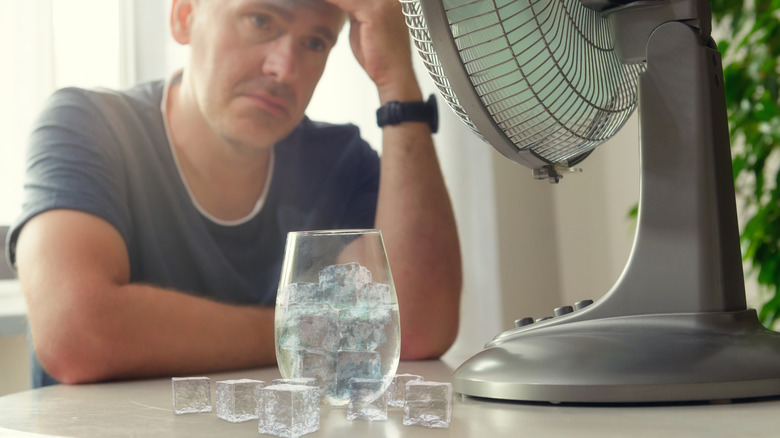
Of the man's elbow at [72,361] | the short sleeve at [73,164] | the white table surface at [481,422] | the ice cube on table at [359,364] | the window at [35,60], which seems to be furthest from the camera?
the window at [35,60]

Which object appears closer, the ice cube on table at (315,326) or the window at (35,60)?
the ice cube on table at (315,326)

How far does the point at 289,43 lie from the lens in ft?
5.03

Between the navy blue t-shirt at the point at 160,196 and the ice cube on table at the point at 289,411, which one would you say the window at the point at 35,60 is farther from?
the ice cube on table at the point at 289,411

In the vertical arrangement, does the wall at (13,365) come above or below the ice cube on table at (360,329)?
below

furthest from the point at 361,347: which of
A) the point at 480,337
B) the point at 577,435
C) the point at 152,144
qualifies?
the point at 480,337

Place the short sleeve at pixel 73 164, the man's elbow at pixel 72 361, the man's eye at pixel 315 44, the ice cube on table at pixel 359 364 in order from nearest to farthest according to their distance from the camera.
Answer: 1. the ice cube on table at pixel 359 364
2. the man's elbow at pixel 72 361
3. the short sleeve at pixel 73 164
4. the man's eye at pixel 315 44

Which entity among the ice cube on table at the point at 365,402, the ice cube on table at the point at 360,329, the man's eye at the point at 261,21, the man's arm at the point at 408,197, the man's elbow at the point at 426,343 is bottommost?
the man's elbow at the point at 426,343

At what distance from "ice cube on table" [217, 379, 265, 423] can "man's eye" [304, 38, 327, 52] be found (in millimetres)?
1056

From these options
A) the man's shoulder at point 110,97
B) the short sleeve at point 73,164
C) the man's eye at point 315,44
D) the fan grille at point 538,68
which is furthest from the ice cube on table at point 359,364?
the man's eye at point 315,44

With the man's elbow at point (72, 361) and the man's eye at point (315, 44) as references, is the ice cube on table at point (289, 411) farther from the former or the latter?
the man's eye at point (315, 44)

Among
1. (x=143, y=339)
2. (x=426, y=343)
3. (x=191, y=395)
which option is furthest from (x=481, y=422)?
(x=426, y=343)

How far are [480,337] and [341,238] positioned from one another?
141 cm

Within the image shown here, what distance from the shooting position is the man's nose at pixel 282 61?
150 centimetres

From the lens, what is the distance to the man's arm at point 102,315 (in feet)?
3.86
